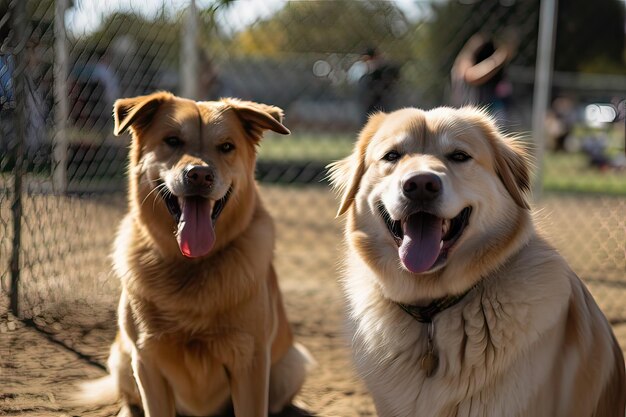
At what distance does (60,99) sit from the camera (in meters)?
4.31

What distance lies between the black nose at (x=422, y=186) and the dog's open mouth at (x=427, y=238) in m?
0.10

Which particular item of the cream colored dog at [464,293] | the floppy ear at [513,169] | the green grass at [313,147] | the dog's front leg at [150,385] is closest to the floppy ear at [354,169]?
the cream colored dog at [464,293]

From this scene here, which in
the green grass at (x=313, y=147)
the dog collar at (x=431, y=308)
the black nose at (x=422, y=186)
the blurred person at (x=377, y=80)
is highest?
the blurred person at (x=377, y=80)

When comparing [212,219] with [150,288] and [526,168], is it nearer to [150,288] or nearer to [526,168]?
[150,288]

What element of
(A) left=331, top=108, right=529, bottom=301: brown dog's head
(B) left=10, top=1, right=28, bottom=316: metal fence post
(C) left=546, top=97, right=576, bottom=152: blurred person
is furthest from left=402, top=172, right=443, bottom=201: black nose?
(C) left=546, top=97, right=576, bottom=152: blurred person

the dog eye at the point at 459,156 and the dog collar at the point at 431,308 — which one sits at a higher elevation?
the dog eye at the point at 459,156

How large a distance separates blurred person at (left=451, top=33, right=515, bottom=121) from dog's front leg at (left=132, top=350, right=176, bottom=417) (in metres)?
4.28

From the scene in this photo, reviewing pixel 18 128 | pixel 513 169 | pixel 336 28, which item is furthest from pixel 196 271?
pixel 336 28

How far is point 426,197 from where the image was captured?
2361 millimetres

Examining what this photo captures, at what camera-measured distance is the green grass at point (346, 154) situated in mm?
12617

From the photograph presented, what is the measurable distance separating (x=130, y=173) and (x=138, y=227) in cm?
25

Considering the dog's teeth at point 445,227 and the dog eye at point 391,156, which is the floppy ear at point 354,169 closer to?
the dog eye at point 391,156

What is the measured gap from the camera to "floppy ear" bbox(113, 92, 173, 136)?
9.60 ft

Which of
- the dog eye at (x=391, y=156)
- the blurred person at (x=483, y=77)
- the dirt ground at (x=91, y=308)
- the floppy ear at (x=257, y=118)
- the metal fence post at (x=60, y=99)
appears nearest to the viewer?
the dog eye at (x=391, y=156)
